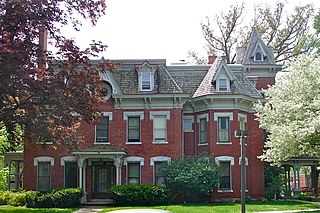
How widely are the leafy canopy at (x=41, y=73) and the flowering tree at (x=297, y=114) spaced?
9735mm

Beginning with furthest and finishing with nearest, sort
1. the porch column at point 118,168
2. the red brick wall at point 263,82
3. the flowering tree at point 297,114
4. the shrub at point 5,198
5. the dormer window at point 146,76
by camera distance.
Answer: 1. the red brick wall at point 263,82
2. the dormer window at point 146,76
3. the shrub at point 5,198
4. the porch column at point 118,168
5. the flowering tree at point 297,114

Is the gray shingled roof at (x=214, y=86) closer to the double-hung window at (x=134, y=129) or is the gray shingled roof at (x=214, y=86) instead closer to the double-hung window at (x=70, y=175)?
the double-hung window at (x=134, y=129)

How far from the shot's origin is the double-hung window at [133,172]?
108 ft

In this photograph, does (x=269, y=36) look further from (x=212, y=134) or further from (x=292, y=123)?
(x=292, y=123)

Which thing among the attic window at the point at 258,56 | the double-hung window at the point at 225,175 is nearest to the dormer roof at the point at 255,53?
the attic window at the point at 258,56

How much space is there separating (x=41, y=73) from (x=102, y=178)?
593 inches

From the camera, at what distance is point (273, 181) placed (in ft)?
112

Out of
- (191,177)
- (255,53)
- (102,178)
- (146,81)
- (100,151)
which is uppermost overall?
(255,53)

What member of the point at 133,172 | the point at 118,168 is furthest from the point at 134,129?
the point at 118,168

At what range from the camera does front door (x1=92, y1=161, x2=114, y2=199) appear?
107ft

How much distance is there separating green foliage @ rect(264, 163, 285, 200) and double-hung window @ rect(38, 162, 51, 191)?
14.7 metres

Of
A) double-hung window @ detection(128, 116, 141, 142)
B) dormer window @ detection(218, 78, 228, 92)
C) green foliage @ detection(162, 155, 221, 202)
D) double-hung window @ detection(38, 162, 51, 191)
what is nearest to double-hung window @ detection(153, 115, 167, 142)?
double-hung window @ detection(128, 116, 141, 142)

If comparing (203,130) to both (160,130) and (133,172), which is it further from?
(133,172)

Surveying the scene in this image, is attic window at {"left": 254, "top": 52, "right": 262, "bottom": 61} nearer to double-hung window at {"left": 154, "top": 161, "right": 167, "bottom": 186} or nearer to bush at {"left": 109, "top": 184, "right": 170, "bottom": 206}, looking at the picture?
double-hung window at {"left": 154, "top": 161, "right": 167, "bottom": 186}
